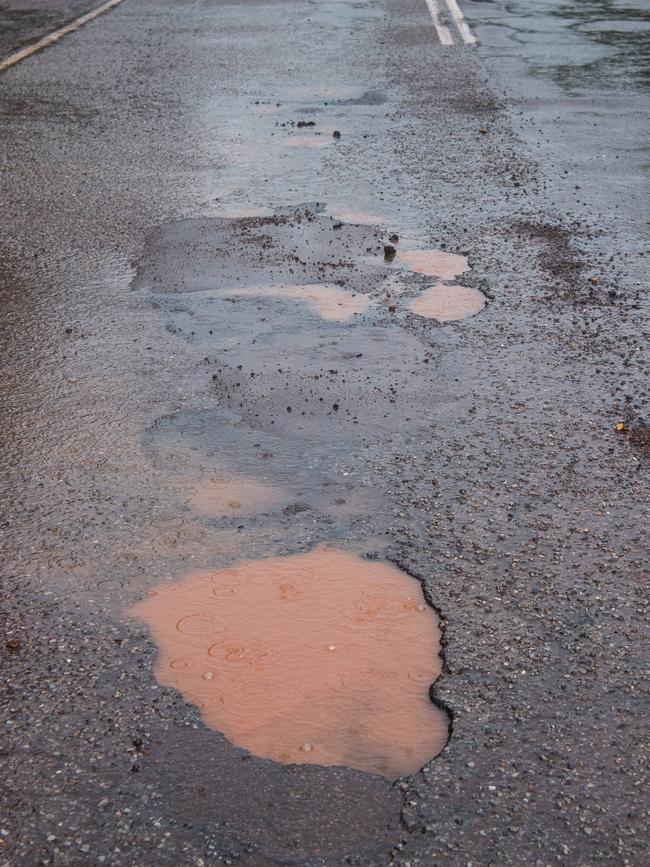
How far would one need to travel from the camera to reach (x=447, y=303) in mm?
5957

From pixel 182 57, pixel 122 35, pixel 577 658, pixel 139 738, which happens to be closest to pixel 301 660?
pixel 139 738

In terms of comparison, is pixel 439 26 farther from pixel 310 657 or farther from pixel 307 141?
pixel 310 657

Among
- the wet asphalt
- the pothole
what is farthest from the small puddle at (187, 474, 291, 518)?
the pothole

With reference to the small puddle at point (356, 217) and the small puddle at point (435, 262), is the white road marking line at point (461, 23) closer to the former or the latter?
the small puddle at point (356, 217)

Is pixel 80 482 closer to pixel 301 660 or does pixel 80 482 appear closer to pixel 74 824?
pixel 301 660

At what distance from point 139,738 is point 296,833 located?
56 centimetres

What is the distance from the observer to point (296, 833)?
2764mm

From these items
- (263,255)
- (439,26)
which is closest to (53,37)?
(439,26)

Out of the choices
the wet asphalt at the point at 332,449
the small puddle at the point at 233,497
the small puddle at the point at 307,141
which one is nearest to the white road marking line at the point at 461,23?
the wet asphalt at the point at 332,449

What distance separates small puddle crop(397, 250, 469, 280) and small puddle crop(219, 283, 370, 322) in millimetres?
543

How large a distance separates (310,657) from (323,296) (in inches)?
120

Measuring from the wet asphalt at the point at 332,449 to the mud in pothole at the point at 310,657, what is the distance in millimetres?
71

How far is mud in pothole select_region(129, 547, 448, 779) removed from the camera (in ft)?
10.2

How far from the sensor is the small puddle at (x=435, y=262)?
6363 millimetres
